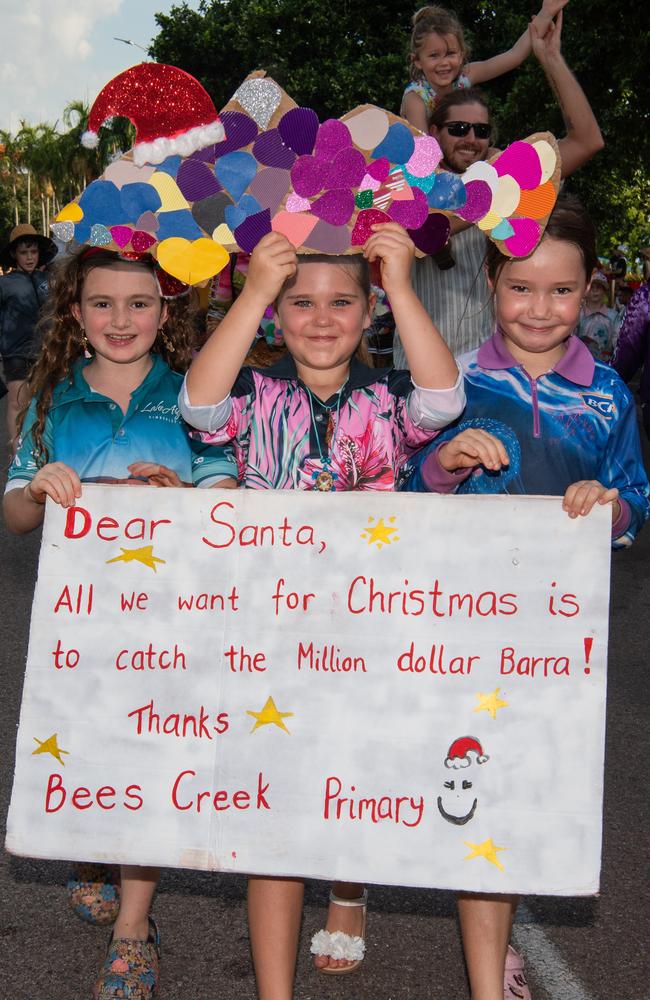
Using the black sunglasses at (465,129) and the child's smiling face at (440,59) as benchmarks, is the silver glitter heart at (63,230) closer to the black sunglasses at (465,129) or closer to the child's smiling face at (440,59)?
the black sunglasses at (465,129)

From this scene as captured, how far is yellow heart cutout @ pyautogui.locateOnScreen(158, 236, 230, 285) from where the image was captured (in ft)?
8.29

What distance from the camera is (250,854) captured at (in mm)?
2369

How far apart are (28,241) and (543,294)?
7059 millimetres

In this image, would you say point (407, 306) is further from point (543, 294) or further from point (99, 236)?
point (99, 236)

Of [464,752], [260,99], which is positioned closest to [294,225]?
[260,99]

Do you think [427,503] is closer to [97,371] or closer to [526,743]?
[526,743]

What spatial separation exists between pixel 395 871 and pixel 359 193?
143 centimetres

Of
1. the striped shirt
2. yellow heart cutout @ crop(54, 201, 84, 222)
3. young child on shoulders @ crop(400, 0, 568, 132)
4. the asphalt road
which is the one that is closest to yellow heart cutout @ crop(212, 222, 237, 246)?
yellow heart cutout @ crop(54, 201, 84, 222)

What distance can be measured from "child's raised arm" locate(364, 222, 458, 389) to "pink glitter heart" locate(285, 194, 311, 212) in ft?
0.52

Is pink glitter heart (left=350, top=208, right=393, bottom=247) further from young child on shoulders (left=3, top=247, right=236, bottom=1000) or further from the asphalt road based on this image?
the asphalt road

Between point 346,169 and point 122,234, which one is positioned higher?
point 346,169

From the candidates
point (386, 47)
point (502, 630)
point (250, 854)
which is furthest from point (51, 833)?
point (386, 47)

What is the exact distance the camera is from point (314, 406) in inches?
105

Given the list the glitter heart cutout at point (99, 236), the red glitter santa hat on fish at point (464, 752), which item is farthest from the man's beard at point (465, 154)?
the red glitter santa hat on fish at point (464, 752)
